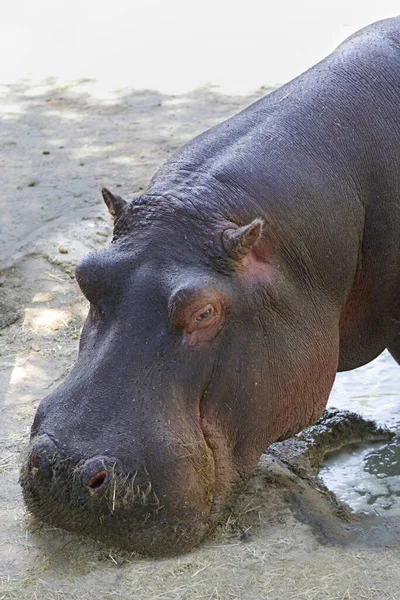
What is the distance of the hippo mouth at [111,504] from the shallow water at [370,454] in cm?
141

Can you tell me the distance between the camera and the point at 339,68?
4.71 meters

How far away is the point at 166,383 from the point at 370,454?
210cm

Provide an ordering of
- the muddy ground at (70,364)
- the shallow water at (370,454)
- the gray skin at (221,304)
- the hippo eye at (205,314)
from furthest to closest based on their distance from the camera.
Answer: the shallow water at (370,454) < the muddy ground at (70,364) < the hippo eye at (205,314) < the gray skin at (221,304)

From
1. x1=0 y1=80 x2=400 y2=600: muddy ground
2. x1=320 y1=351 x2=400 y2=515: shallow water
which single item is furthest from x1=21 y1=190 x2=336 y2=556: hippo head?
x1=320 y1=351 x2=400 y2=515: shallow water

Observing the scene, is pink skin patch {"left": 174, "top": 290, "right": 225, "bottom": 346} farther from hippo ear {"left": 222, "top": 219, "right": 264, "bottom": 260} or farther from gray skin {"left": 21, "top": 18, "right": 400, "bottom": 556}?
hippo ear {"left": 222, "top": 219, "right": 264, "bottom": 260}

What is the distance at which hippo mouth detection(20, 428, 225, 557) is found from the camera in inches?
142

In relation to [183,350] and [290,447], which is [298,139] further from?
[290,447]

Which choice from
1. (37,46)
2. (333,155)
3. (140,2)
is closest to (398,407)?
(333,155)

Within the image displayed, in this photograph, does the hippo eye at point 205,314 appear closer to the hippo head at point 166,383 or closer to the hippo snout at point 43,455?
the hippo head at point 166,383

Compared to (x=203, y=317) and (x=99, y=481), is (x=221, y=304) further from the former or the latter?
(x=99, y=481)

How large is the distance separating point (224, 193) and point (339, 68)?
1.02 metres

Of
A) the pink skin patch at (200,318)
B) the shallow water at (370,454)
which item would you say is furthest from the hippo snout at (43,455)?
the shallow water at (370,454)

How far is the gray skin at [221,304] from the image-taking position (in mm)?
3699

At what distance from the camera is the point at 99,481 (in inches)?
143
